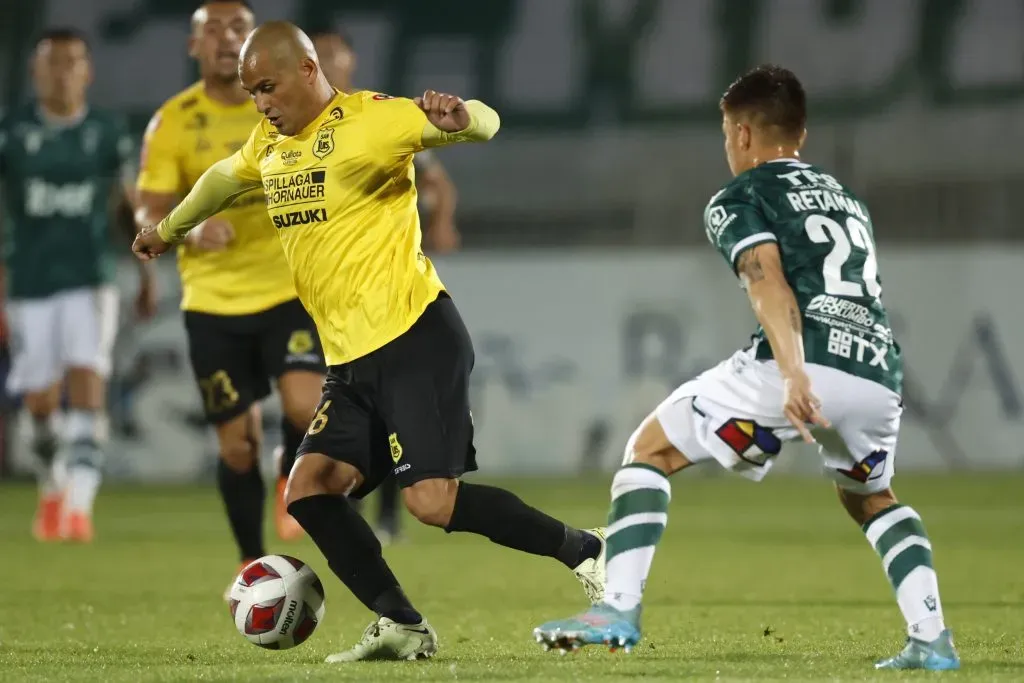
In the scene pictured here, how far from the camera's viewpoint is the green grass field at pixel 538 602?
4.74 meters

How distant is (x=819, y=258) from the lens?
182 inches

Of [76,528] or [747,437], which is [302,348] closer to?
[747,437]

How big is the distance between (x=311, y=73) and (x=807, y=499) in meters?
8.25

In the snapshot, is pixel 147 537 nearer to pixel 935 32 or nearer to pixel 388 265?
pixel 388 265

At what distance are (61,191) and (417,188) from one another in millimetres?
2459

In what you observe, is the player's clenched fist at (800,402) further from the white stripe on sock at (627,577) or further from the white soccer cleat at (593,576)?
the white soccer cleat at (593,576)

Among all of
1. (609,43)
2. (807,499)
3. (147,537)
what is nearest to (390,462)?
(147,537)

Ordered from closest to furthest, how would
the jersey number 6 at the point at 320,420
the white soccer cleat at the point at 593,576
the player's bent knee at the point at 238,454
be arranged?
1. the jersey number 6 at the point at 320,420
2. the white soccer cleat at the point at 593,576
3. the player's bent knee at the point at 238,454

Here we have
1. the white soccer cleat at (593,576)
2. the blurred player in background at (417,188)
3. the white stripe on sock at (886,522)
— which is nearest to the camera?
the white stripe on sock at (886,522)

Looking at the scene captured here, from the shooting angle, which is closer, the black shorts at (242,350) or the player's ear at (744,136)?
the player's ear at (744,136)

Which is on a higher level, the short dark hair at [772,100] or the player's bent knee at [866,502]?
the short dark hair at [772,100]

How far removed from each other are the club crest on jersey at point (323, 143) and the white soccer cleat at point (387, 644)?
4.32ft

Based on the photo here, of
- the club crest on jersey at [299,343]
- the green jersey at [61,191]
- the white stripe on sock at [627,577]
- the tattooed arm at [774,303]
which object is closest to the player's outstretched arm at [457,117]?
the tattooed arm at [774,303]

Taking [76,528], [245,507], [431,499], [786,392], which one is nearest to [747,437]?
[786,392]
